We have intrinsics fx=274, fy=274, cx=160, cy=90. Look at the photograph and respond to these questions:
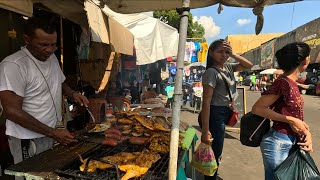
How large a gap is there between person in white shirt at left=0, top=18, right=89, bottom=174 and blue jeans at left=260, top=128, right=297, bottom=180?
1.92 m

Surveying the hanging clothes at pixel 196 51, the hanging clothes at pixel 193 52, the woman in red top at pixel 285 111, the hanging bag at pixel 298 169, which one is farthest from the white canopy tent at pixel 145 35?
the hanging clothes at pixel 196 51

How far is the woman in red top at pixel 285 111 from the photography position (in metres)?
2.60

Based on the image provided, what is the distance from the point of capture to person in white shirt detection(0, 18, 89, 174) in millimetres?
2271

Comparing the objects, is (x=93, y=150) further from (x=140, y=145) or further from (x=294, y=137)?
(x=294, y=137)

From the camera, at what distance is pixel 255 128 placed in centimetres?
295

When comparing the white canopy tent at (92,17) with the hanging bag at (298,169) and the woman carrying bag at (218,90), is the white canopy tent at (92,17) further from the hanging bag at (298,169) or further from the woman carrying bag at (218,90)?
the hanging bag at (298,169)

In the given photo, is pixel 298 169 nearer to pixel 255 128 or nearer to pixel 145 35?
pixel 255 128

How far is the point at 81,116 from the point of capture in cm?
567

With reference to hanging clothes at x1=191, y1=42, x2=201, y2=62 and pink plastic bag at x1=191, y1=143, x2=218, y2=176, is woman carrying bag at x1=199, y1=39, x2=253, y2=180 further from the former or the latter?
hanging clothes at x1=191, y1=42, x2=201, y2=62

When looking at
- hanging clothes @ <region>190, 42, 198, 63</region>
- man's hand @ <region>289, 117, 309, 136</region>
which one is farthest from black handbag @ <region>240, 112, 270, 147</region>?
hanging clothes @ <region>190, 42, 198, 63</region>

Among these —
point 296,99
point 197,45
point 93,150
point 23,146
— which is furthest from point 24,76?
point 197,45

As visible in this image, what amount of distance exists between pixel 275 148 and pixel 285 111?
0.38 meters

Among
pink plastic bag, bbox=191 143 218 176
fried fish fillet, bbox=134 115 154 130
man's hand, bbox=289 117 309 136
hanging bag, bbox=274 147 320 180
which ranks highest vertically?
man's hand, bbox=289 117 309 136

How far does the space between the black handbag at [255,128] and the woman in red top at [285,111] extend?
0.51 feet
